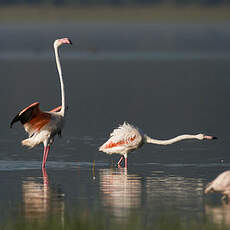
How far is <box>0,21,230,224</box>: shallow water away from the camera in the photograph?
1374cm

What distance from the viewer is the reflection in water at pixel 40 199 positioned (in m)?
12.8

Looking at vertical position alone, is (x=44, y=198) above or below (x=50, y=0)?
below

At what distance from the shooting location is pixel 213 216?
1252 cm

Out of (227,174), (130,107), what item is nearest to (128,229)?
(227,174)

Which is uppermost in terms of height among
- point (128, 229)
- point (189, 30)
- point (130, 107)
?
point (189, 30)

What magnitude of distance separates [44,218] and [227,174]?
8.56ft

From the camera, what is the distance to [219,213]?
12758mm

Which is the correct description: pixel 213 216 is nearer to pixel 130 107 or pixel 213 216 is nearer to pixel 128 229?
pixel 128 229

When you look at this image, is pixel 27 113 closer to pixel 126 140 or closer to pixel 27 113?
pixel 27 113

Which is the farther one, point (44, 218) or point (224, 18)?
point (224, 18)

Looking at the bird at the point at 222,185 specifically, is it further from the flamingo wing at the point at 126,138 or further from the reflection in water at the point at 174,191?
the flamingo wing at the point at 126,138

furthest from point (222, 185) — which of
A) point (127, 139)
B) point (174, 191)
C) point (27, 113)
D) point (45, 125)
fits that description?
point (45, 125)

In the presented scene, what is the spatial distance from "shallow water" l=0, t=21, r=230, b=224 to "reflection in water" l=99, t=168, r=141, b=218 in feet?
0.05

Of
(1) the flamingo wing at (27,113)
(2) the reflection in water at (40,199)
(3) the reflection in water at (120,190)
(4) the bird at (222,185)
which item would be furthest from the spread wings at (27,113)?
(4) the bird at (222,185)
